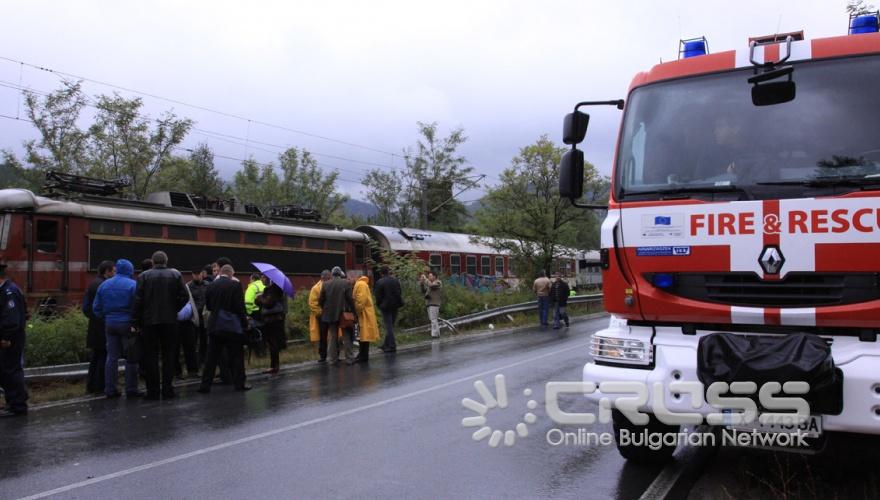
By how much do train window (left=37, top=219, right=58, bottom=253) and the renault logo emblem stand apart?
13.9m

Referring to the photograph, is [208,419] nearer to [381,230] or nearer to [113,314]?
[113,314]

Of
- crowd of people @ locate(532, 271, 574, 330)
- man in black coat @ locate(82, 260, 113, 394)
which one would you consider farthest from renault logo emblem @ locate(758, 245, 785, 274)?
crowd of people @ locate(532, 271, 574, 330)

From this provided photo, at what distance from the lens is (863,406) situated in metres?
4.24

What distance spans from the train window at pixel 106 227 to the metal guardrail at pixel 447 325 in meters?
5.30

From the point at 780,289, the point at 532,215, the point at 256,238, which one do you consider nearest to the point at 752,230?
the point at 780,289

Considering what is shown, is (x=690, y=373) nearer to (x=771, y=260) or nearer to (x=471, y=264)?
(x=771, y=260)

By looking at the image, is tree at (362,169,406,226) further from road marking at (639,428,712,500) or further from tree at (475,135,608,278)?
road marking at (639,428,712,500)

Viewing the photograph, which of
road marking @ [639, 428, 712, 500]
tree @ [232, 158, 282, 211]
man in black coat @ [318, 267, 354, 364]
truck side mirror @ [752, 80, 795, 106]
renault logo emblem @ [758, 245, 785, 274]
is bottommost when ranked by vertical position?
road marking @ [639, 428, 712, 500]

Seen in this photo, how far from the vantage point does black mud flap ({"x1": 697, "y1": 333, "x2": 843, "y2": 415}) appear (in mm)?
Answer: 4297

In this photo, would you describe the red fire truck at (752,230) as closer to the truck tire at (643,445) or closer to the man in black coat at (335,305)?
the truck tire at (643,445)

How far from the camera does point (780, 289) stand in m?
4.70

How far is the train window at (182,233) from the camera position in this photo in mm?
17094

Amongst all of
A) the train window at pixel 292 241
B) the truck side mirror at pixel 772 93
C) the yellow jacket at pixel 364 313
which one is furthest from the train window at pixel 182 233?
the truck side mirror at pixel 772 93

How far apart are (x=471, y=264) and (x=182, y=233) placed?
17102 millimetres
